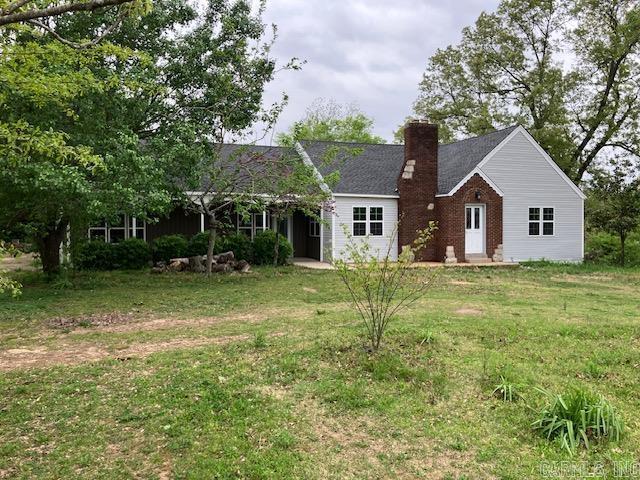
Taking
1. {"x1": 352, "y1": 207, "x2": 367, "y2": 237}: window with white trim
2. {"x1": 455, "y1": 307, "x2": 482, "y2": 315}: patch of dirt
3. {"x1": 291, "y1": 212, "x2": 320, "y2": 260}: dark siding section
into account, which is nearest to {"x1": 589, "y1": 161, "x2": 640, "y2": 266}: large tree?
{"x1": 352, "y1": 207, "x2": 367, "y2": 237}: window with white trim

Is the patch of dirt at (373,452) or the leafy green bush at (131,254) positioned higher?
the leafy green bush at (131,254)

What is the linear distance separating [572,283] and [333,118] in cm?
3371

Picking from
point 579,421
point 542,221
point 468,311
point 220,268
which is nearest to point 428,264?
point 542,221

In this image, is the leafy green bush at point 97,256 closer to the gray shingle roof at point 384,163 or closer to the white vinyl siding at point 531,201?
the gray shingle roof at point 384,163

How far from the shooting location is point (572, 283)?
47.4 feet

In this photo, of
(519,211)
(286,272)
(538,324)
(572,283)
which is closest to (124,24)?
(286,272)

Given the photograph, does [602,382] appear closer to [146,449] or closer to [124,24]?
[146,449]

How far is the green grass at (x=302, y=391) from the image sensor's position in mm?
3846

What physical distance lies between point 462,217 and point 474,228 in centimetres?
104

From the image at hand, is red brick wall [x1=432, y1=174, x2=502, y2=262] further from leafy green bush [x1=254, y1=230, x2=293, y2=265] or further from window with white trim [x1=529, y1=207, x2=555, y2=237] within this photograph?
leafy green bush [x1=254, y1=230, x2=293, y2=265]

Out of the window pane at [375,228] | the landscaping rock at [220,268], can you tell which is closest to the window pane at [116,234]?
the landscaping rock at [220,268]

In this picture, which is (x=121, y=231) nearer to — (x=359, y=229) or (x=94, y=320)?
(x=359, y=229)

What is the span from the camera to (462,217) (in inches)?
779

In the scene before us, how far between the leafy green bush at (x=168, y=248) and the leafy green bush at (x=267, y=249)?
8.20 ft
